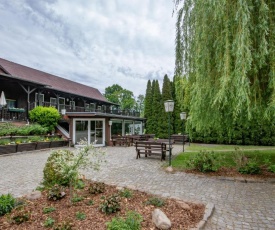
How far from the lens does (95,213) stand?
3.50 m

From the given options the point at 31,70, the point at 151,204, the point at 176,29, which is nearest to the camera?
the point at 151,204

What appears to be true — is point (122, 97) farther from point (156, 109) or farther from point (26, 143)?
point (26, 143)

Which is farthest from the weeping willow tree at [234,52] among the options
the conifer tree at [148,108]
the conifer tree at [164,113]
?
the conifer tree at [148,108]

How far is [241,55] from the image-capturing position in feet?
13.4

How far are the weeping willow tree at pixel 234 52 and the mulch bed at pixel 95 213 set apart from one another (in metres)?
2.42

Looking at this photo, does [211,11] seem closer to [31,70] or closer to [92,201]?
[92,201]

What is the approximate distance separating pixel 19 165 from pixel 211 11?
9232 millimetres

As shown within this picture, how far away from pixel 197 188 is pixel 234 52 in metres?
3.69

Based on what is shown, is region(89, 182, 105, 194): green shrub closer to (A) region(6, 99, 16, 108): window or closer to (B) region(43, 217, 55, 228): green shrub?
(B) region(43, 217, 55, 228): green shrub

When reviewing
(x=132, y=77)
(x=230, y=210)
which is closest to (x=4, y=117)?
(x=230, y=210)

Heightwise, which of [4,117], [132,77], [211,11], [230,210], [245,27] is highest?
[132,77]

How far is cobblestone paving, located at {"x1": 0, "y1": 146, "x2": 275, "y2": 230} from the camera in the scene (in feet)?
11.9

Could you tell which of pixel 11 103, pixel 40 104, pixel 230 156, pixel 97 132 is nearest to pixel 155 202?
pixel 230 156

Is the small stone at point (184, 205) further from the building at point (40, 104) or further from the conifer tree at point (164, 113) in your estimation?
the conifer tree at point (164, 113)
